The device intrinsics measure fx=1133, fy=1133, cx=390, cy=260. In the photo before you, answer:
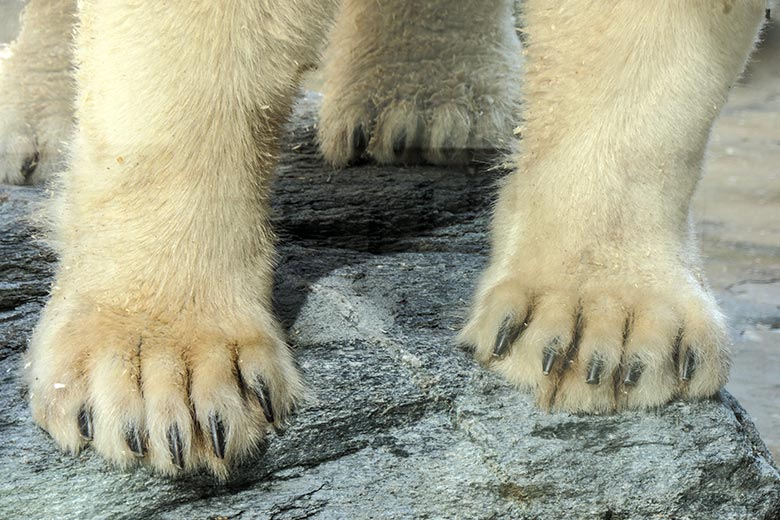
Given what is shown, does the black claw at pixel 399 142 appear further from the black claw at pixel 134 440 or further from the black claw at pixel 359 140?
the black claw at pixel 134 440

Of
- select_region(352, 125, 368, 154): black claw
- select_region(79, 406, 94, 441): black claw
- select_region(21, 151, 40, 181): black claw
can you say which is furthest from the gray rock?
select_region(352, 125, 368, 154): black claw

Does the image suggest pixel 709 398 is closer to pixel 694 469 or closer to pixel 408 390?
pixel 694 469

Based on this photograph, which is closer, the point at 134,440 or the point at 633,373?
the point at 134,440

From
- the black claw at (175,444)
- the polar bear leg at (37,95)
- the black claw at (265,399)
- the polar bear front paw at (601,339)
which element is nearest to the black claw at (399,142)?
the polar bear leg at (37,95)

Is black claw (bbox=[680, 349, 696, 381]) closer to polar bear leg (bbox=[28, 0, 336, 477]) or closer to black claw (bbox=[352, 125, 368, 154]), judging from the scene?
polar bear leg (bbox=[28, 0, 336, 477])

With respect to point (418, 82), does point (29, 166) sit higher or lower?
lower

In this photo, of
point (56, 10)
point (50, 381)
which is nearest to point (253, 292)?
point (50, 381)

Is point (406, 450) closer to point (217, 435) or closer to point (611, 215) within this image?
point (217, 435)

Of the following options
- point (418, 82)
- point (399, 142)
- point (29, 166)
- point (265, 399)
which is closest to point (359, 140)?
point (399, 142)

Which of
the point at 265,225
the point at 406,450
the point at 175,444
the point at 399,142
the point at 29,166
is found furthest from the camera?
the point at 399,142
